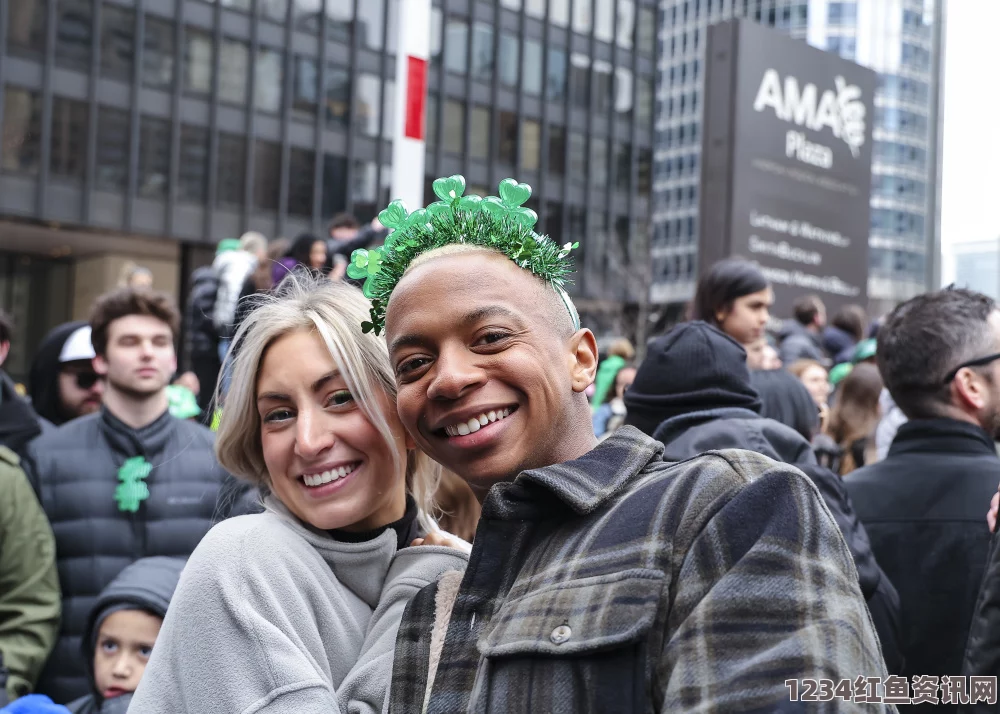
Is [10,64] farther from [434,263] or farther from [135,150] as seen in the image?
[434,263]

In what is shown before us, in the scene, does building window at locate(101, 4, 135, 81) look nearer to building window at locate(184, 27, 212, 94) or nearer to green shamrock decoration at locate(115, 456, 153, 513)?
building window at locate(184, 27, 212, 94)

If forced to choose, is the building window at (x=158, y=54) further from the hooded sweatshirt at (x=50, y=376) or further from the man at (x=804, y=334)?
the hooded sweatshirt at (x=50, y=376)

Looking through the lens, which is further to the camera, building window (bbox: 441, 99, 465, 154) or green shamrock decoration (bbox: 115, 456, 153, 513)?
building window (bbox: 441, 99, 465, 154)

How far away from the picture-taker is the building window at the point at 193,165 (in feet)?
106

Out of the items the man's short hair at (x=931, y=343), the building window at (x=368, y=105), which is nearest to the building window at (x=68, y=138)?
the building window at (x=368, y=105)

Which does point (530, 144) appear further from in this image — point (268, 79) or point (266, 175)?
point (266, 175)

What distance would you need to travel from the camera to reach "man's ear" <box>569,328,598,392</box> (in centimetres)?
205

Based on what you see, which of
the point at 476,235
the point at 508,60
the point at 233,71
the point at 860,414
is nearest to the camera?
the point at 476,235

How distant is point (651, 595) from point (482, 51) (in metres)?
39.7

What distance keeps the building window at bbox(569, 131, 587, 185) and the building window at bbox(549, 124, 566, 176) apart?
0.31 metres

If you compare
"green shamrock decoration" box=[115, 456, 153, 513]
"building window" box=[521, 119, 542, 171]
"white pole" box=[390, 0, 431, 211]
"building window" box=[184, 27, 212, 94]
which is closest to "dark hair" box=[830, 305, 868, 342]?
"white pole" box=[390, 0, 431, 211]

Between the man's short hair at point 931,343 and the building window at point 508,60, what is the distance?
3795 cm

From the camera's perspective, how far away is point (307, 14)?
35.0 metres

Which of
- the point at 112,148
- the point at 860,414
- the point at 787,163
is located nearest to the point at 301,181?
the point at 112,148
